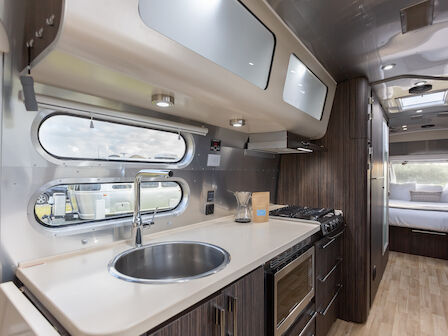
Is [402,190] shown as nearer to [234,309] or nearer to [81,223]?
[234,309]

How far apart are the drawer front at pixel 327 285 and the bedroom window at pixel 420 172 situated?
14.0ft

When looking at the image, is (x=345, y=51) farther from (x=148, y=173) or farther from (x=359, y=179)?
(x=148, y=173)

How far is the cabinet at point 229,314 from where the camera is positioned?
0.74m

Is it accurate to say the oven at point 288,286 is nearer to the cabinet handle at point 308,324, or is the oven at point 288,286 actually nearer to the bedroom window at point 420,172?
the cabinet handle at point 308,324

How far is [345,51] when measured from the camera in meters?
1.72

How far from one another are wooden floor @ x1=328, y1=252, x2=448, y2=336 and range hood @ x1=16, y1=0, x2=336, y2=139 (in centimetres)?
208

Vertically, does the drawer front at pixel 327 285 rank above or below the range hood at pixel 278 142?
below

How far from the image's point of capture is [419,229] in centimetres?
390

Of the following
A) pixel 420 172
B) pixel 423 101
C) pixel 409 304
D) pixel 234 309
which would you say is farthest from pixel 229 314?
pixel 420 172

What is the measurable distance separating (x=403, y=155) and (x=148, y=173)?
5791 millimetres

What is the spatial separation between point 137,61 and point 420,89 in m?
2.89

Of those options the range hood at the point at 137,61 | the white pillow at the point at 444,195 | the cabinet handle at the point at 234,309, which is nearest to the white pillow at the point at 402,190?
the white pillow at the point at 444,195

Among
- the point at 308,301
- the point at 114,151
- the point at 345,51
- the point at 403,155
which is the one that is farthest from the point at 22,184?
the point at 403,155

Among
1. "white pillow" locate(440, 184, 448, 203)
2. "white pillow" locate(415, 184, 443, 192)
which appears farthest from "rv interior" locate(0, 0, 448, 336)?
"white pillow" locate(415, 184, 443, 192)
